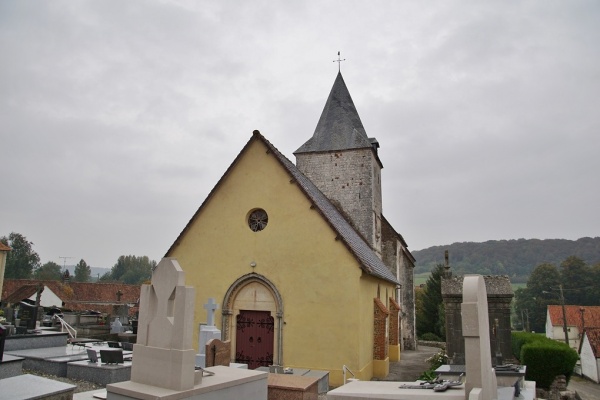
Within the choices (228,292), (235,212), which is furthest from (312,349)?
(235,212)

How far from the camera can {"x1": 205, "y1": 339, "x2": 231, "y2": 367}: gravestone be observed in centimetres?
987

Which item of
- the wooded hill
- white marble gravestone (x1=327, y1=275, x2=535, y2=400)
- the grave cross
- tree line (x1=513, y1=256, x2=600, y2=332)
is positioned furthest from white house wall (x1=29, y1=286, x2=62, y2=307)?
the wooded hill

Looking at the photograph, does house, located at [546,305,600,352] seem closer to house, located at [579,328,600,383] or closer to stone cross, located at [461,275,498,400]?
house, located at [579,328,600,383]

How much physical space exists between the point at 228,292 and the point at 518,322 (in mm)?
83872

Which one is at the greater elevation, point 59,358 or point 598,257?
point 598,257

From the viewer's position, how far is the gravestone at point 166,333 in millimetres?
5613

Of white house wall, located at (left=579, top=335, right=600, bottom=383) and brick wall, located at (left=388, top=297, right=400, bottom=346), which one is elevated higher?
brick wall, located at (left=388, top=297, right=400, bottom=346)

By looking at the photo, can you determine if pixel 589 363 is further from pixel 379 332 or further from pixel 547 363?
pixel 379 332

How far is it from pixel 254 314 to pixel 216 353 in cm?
447

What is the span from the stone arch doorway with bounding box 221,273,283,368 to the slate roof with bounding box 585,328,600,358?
101 feet

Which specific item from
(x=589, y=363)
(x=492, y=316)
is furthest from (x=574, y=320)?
(x=492, y=316)

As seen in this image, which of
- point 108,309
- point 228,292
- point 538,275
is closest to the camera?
point 228,292

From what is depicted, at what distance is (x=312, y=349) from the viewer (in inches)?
520

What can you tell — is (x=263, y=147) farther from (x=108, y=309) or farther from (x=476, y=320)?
(x=108, y=309)
